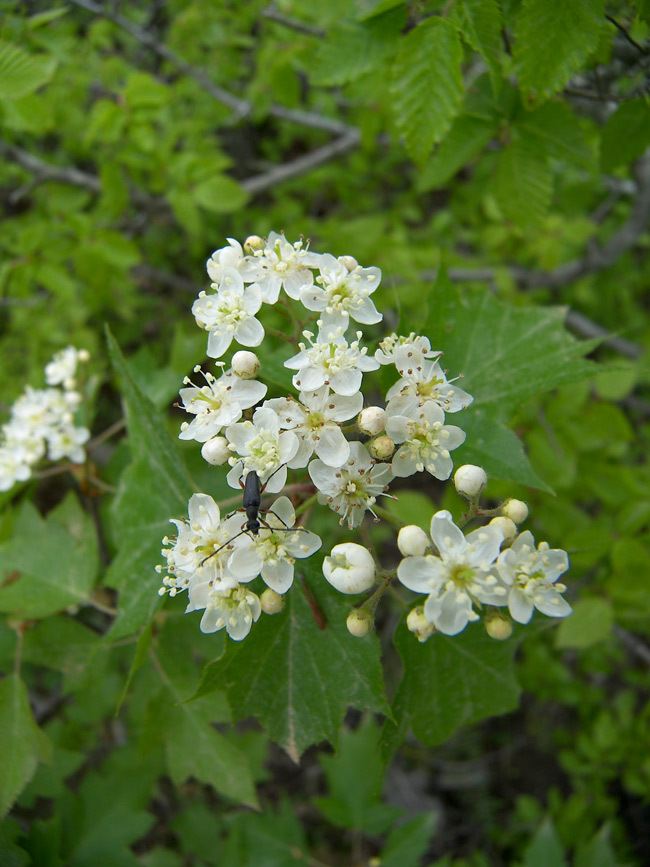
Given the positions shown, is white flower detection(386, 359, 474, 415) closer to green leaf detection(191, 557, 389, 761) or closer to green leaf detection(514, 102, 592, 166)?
green leaf detection(191, 557, 389, 761)

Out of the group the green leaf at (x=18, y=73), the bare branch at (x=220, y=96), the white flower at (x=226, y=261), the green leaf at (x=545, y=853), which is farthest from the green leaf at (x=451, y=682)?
the bare branch at (x=220, y=96)

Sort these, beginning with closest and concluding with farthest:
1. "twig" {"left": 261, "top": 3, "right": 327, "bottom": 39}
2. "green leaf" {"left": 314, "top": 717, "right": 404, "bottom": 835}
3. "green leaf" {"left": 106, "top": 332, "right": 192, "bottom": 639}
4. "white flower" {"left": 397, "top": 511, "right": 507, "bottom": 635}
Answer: "white flower" {"left": 397, "top": 511, "right": 507, "bottom": 635}, "green leaf" {"left": 106, "top": 332, "right": 192, "bottom": 639}, "green leaf" {"left": 314, "top": 717, "right": 404, "bottom": 835}, "twig" {"left": 261, "top": 3, "right": 327, "bottom": 39}

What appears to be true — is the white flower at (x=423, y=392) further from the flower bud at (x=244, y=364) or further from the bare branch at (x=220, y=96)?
the bare branch at (x=220, y=96)

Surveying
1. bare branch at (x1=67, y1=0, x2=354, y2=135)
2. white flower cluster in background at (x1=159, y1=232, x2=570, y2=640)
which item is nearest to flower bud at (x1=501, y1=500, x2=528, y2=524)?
white flower cluster in background at (x1=159, y1=232, x2=570, y2=640)

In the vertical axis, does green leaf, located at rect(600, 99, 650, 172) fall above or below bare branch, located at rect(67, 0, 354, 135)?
above

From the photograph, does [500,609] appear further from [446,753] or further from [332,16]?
[446,753]

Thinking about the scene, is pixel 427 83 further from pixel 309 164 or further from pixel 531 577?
pixel 309 164
